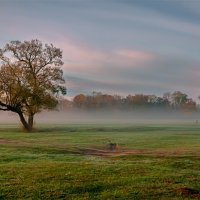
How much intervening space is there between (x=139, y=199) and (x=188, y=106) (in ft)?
556

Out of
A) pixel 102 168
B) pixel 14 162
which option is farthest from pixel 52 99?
pixel 102 168

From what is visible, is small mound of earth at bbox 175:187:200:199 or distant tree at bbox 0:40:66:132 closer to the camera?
small mound of earth at bbox 175:187:200:199

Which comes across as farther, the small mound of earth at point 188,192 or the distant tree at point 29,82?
the distant tree at point 29,82

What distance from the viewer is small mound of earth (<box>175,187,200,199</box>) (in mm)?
18000

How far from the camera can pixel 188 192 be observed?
18.3 meters

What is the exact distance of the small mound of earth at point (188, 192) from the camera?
709 inches

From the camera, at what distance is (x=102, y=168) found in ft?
78.4

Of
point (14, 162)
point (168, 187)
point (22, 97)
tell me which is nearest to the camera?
point (168, 187)

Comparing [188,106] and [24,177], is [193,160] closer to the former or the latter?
[24,177]

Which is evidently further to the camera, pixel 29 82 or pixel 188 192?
pixel 29 82

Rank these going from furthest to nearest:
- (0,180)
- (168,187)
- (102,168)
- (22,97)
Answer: (22,97) → (102,168) → (0,180) → (168,187)

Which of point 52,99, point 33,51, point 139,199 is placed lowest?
point 139,199

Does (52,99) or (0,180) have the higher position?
(52,99)

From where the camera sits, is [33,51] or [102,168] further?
[33,51]
